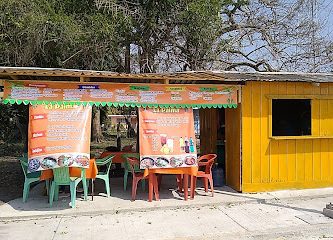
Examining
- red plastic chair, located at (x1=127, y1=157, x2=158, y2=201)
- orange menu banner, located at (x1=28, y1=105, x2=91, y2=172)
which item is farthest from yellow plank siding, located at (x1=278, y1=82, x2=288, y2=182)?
orange menu banner, located at (x1=28, y1=105, x2=91, y2=172)

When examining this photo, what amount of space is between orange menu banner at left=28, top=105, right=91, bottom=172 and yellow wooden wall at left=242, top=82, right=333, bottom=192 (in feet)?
11.8

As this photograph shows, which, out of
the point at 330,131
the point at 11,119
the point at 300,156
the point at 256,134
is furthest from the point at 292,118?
the point at 11,119

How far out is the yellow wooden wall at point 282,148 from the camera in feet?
26.2

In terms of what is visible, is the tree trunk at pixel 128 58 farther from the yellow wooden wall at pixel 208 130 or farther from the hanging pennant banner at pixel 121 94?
the hanging pennant banner at pixel 121 94

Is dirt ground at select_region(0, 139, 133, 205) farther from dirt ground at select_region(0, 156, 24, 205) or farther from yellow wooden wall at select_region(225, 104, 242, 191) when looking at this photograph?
yellow wooden wall at select_region(225, 104, 242, 191)

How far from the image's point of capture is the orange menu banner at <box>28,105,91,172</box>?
262 inches

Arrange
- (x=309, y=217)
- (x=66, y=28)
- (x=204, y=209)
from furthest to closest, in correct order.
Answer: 1. (x=66, y=28)
2. (x=204, y=209)
3. (x=309, y=217)

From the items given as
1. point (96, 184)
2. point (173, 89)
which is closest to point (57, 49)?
point (96, 184)

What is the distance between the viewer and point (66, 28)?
11.3 m

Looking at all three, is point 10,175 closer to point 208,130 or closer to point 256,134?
point 208,130

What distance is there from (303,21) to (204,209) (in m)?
12.1

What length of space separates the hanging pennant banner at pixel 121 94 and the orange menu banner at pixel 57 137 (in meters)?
0.21

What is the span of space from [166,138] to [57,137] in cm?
223

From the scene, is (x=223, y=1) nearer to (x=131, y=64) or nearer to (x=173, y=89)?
(x=131, y=64)
